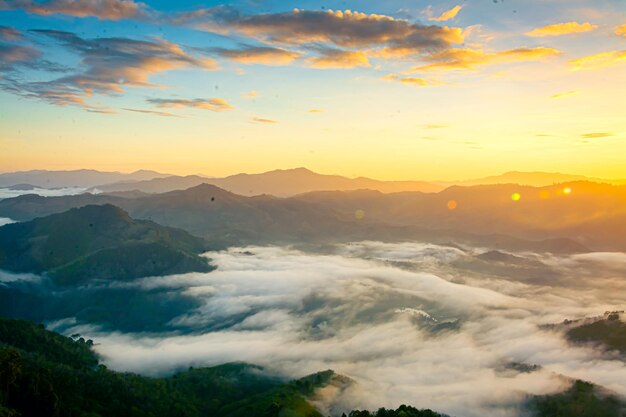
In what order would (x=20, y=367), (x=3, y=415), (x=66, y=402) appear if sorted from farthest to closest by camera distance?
(x=66, y=402) < (x=20, y=367) < (x=3, y=415)

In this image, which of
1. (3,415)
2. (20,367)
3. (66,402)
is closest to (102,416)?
(66,402)

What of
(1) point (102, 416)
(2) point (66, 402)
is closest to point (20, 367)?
(2) point (66, 402)

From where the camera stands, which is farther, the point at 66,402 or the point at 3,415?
the point at 66,402

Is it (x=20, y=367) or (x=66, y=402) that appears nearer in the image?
(x=20, y=367)

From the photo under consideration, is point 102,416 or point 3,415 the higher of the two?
point 3,415

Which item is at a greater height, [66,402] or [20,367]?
[20,367]

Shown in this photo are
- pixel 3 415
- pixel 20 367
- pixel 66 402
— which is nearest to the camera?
pixel 3 415

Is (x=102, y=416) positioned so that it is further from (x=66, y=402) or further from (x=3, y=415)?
(x=3, y=415)

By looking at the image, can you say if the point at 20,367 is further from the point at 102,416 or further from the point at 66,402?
the point at 102,416
